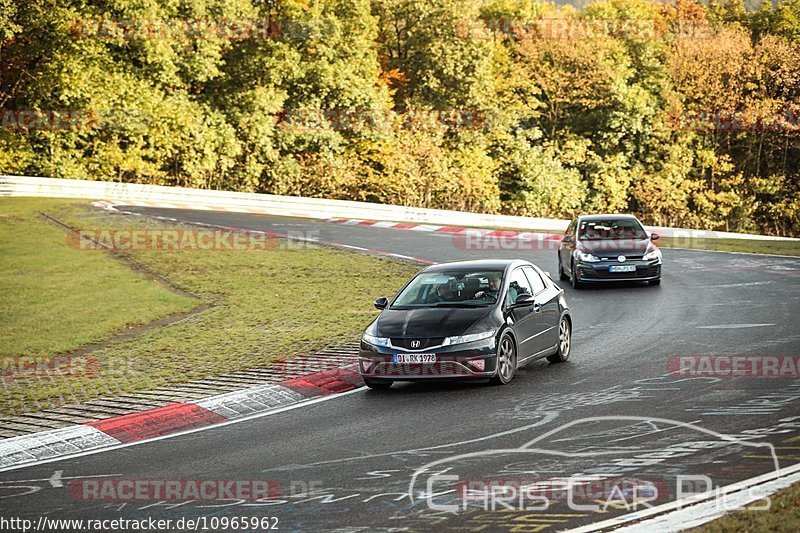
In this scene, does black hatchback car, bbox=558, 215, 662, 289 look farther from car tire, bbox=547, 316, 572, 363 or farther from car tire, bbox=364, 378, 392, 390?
car tire, bbox=364, 378, 392, 390

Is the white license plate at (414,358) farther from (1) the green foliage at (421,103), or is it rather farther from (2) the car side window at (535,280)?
(1) the green foliage at (421,103)

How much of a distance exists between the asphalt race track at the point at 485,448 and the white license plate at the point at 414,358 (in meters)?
0.38

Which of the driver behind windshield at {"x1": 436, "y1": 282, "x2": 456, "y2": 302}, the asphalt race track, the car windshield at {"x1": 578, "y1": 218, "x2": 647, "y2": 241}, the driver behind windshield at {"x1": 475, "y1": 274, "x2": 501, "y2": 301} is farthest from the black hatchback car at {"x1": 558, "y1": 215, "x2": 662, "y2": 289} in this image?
the driver behind windshield at {"x1": 436, "y1": 282, "x2": 456, "y2": 302}

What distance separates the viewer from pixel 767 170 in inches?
2682

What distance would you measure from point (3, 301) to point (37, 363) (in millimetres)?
5466

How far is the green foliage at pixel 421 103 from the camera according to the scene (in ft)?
154

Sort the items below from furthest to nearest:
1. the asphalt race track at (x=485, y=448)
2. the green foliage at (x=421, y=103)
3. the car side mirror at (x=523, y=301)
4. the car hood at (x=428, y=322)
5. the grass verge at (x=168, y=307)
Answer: the green foliage at (x=421, y=103) → the grass verge at (x=168, y=307) → the car side mirror at (x=523, y=301) → the car hood at (x=428, y=322) → the asphalt race track at (x=485, y=448)

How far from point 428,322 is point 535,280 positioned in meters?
2.40

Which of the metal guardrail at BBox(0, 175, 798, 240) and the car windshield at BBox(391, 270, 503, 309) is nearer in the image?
the car windshield at BBox(391, 270, 503, 309)

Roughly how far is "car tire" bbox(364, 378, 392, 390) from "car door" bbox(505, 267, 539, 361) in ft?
5.35

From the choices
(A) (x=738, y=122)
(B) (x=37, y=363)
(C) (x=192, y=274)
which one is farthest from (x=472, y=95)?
(B) (x=37, y=363)

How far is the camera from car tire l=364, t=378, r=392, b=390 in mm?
12126

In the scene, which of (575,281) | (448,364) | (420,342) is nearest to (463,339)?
(448,364)

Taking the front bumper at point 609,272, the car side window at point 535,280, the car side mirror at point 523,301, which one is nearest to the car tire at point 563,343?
the car side window at point 535,280
